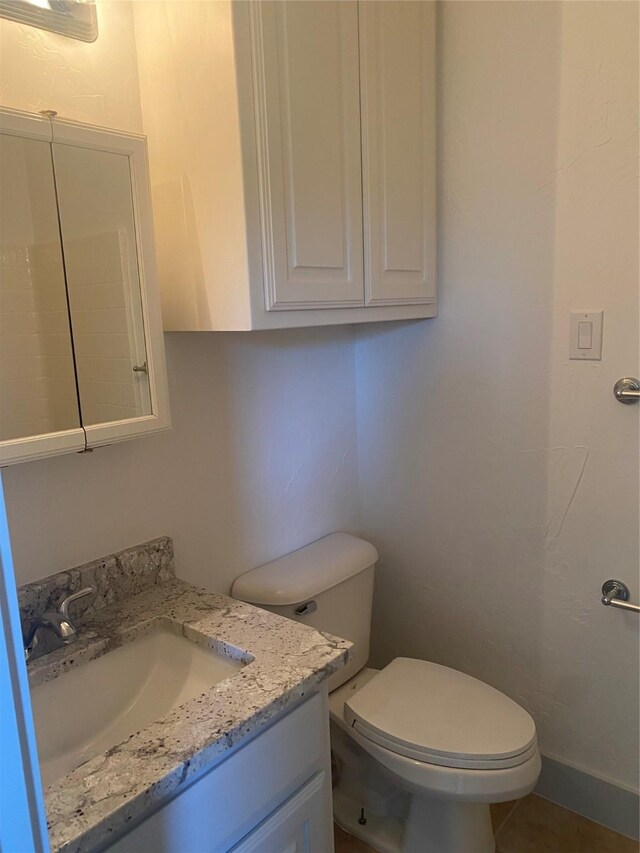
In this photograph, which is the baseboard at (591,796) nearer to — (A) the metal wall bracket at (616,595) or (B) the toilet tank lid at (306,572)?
(A) the metal wall bracket at (616,595)

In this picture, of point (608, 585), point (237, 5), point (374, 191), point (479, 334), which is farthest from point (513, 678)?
point (237, 5)

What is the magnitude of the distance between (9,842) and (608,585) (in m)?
1.37

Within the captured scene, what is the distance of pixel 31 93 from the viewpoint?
1.07 m

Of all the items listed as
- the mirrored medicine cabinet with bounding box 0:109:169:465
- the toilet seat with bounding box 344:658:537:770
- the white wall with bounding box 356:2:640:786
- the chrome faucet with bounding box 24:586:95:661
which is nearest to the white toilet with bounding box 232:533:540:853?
the toilet seat with bounding box 344:658:537:770

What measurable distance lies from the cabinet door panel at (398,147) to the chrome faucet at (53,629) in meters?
0.89

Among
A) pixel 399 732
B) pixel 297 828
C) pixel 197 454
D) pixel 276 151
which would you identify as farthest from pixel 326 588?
pixel 276 151

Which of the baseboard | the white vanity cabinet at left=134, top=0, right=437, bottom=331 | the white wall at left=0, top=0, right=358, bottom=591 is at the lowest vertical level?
the baseboard

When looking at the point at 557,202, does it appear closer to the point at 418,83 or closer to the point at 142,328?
the point at 418,83

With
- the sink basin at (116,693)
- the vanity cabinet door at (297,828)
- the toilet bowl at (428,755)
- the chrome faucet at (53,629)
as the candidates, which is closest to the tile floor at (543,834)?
the toilet bowl at (428,755)

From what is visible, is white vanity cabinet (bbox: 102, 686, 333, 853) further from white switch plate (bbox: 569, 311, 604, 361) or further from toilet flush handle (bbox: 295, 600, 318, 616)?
white switch plate (bbox: 569, 311, 604, 361)

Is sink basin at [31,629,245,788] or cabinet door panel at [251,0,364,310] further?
cabinet door panel at [251,0,364,310]

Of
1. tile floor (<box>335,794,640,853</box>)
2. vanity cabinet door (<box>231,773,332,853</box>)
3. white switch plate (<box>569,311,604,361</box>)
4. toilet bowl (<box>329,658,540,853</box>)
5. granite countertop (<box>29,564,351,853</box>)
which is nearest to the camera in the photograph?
granite countertop (<box>29,564,351,853</box>)

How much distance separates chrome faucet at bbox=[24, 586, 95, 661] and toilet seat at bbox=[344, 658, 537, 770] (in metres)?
0.67

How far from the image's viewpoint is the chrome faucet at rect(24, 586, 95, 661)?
1.08m
